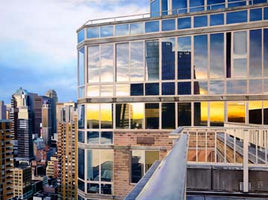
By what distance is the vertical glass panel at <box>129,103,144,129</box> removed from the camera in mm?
10383

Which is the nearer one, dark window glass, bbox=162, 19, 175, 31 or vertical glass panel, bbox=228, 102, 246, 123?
vertical glass panel, bbox=228, 102, 246, 123

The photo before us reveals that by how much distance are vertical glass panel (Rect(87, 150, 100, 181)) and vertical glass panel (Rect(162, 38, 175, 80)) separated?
4.34 m

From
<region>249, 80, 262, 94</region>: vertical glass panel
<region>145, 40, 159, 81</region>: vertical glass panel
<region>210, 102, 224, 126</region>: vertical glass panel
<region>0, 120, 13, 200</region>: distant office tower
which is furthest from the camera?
<region>0, 120, 13, 200</region>: distant office tower

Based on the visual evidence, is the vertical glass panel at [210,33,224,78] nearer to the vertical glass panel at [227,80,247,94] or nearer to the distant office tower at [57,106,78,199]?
the vertical glass panel at [227,80,247,94]

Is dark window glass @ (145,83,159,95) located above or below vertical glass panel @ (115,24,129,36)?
below

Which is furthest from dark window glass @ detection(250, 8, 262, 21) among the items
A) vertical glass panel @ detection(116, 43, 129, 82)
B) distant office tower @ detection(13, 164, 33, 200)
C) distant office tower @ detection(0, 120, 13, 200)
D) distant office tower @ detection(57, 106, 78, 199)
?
distant office tower @ detection(13, 164, 33, 200)

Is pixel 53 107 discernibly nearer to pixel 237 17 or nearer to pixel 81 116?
pixel 81 116

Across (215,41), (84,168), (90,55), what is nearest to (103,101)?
(90,55)

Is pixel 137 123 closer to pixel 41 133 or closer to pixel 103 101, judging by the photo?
pixel 103 101

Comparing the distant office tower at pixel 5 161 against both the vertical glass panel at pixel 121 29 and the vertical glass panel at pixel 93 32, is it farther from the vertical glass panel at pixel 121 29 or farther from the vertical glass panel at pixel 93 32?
the vertical glass panel at pixel 121 29

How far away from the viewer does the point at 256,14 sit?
927 centimetres

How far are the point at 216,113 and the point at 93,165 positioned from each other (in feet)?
18.0

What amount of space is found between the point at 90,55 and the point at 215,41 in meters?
5.26

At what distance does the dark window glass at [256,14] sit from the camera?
9.22 meters
